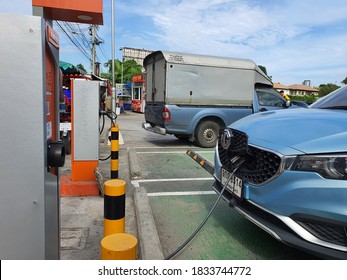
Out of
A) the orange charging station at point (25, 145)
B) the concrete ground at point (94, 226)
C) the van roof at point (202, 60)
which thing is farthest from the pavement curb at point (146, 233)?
the van roof at point (202, 60)

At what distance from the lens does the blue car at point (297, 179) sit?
6.53 feet

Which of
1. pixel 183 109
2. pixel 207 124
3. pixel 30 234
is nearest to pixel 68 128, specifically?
pixel 183 109

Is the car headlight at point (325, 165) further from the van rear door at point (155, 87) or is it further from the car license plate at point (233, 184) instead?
the van rear door at point (155, 87)

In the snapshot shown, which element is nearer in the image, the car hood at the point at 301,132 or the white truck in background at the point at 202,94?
the car hood at the point at 301,132

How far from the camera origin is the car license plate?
8.57 feet

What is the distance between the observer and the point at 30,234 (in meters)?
1.61

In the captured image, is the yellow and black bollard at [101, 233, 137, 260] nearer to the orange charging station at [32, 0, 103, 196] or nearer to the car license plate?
the car license plate

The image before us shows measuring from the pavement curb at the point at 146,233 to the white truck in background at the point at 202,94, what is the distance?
4.65 metres

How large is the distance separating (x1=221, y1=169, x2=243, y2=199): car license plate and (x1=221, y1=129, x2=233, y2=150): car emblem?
24cm

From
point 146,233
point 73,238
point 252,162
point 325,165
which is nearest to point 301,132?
point 325,165

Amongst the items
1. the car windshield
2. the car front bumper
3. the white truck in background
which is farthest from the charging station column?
the white truck in background

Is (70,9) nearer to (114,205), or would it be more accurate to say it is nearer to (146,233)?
(114,205)

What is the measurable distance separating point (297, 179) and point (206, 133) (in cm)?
666

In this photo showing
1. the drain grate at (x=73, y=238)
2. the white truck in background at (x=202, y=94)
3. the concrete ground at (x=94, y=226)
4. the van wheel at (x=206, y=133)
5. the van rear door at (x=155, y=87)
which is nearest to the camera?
the concrete ground at (x=94, y=226)
